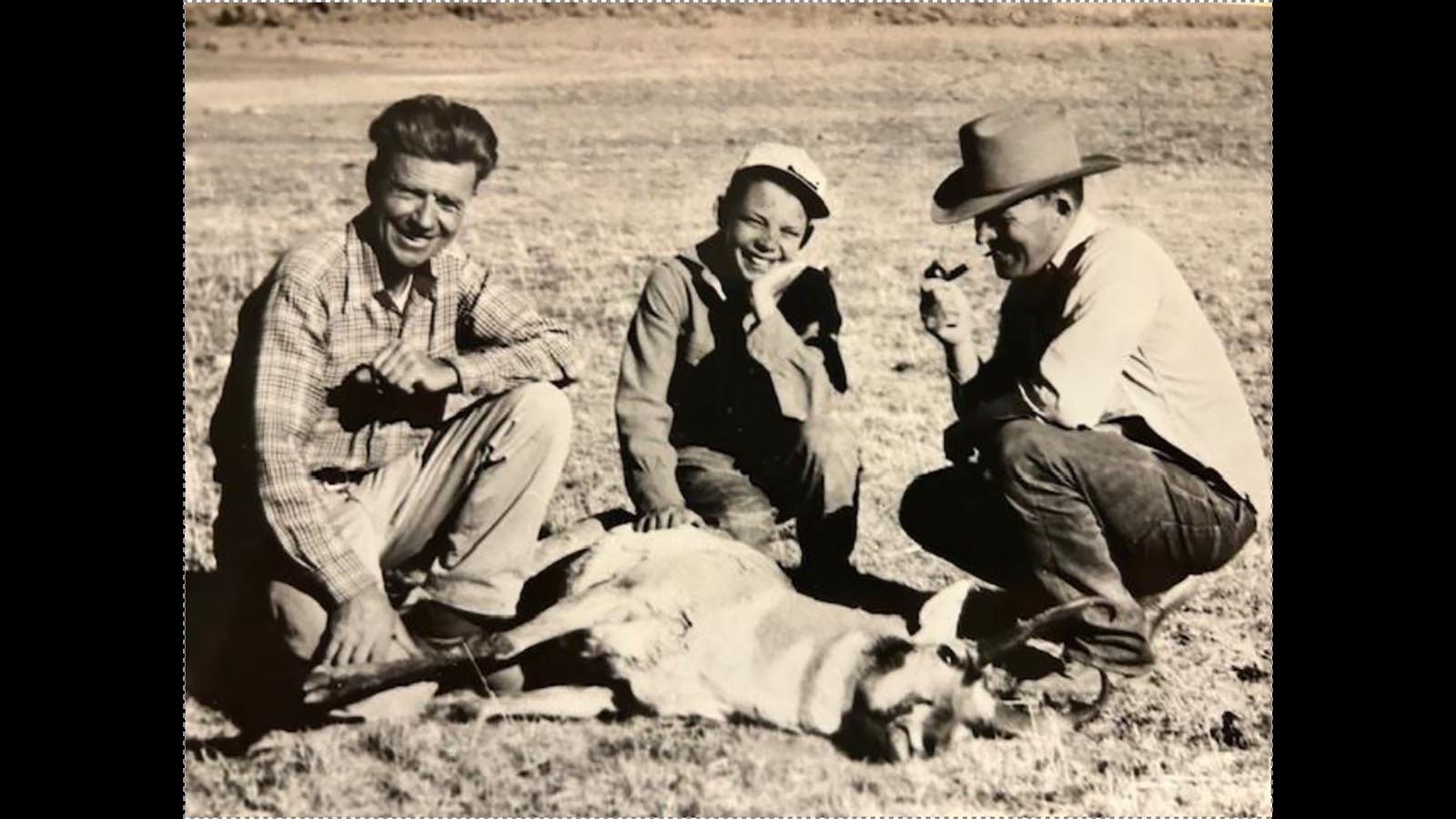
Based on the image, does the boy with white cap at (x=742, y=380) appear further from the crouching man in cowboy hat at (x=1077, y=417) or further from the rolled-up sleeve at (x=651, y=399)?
the crouching man in cowboy hat at (x=1077, y=417)

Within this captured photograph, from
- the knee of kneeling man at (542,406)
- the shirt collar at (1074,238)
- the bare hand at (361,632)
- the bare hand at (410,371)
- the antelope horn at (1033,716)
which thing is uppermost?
the shirt collar at (1074,238)

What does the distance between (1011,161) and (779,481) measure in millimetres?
1314

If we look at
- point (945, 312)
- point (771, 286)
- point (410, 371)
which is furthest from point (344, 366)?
point (945, 312)

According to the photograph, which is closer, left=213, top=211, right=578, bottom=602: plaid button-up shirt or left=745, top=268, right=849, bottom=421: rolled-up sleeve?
left=213, top=211, right=578, bottom=602: plaid button-up shirt

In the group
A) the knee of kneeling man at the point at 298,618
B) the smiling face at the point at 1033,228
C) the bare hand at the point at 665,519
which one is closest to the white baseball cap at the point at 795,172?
the smiling face at the point at 1033,228

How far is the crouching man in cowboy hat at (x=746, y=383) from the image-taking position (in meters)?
5.64

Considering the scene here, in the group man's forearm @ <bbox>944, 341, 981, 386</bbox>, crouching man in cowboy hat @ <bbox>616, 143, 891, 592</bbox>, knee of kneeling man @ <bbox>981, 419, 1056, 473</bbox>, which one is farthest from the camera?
crouching man in cowboy hat @ <bbox>616, 143, 891, 592</bbox>

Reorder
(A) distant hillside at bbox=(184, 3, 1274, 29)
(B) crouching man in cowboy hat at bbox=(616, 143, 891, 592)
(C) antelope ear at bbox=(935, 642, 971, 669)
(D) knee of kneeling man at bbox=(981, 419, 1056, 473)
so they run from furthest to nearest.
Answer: (A) distant hillside at bbox=(184, 3, 1274, 29) < (B) crouching man in cowboy hat at bbox=(616, 143, 891, 592) < (C) antelope ear at bbox=(935, 642, 971, 669) < (D) knee of kneeling man at bbox=(981, 419, 1056, 473)

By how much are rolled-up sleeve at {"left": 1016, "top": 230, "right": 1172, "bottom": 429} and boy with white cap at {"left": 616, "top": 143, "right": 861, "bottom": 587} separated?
76 cm

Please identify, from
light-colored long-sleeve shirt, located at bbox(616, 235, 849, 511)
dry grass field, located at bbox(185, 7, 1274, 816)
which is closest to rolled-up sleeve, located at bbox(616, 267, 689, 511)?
light-colored long-sleeve shirt, located at bbox(616, 235, 849, 511)

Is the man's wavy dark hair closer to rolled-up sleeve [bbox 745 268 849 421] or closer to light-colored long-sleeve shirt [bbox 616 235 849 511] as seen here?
light-colored long-sleeve shirt [bbox 616 235 849 511]

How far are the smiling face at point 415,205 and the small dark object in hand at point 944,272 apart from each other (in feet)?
5.16

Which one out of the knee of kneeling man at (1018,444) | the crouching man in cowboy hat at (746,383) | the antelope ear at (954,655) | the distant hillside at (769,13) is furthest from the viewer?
the distant hillside at (769,13)

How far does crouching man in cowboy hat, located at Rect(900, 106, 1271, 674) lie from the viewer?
211 inches
